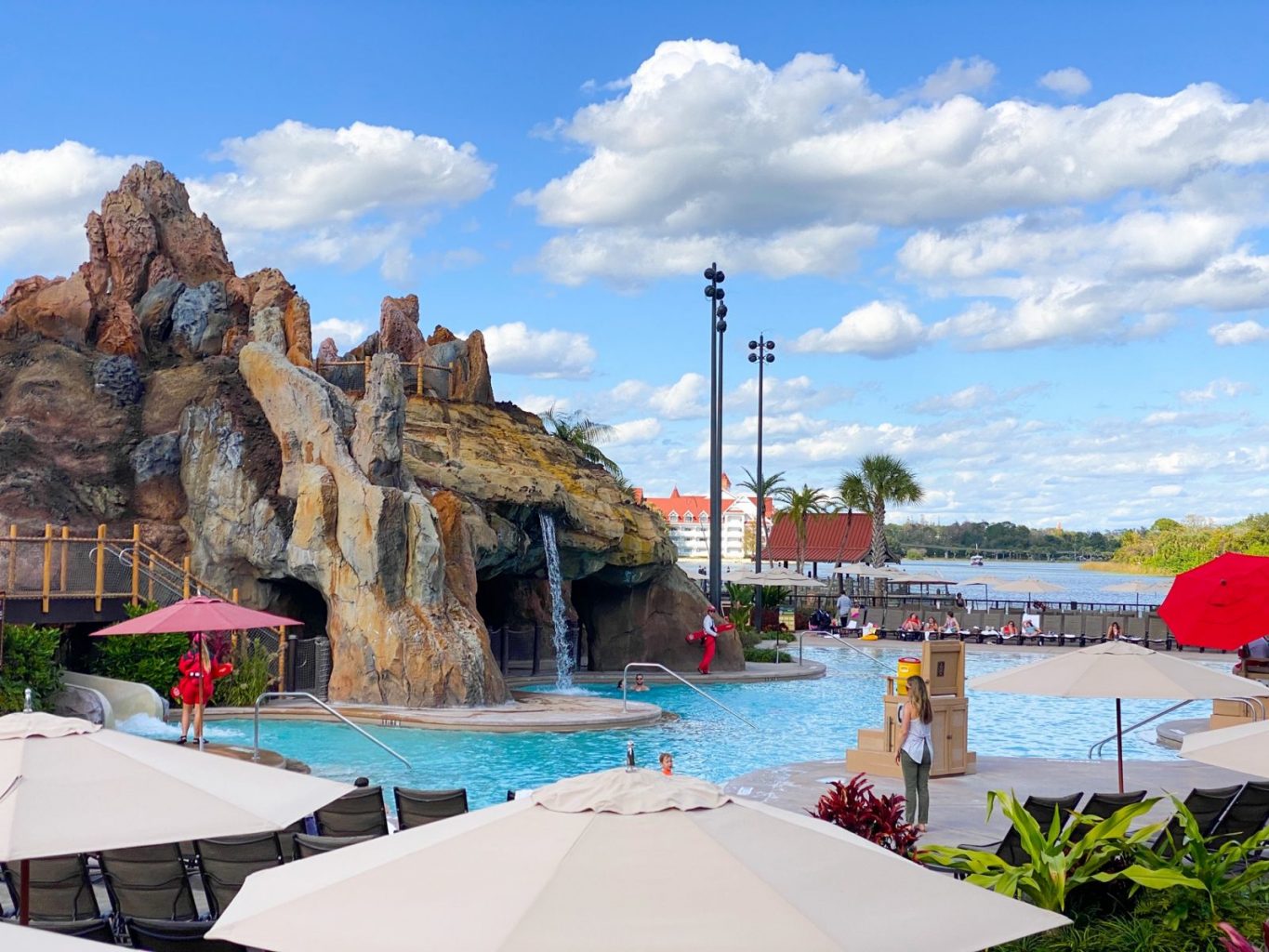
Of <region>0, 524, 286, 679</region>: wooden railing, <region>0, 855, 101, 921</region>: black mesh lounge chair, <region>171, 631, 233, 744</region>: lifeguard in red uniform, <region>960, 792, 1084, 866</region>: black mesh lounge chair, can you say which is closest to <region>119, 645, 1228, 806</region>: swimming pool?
<region>171, 631, 233, 744</region>: lifeguard in red uniform

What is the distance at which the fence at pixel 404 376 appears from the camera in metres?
33.2

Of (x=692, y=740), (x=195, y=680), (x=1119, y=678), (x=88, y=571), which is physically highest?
(x=88, y=571)

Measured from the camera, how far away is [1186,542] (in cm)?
10975

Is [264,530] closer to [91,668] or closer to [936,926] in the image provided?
[91,668]

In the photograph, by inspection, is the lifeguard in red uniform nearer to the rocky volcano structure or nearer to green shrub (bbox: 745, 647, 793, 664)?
the rocky volcano structure

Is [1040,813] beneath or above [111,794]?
beneath

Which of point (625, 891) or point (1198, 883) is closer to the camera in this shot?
point (625, 891)

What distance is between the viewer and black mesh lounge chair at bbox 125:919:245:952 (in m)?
7.17

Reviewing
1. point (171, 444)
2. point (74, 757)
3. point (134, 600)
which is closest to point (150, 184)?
point (171, 444)

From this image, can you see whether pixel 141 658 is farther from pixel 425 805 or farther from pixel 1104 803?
pixel 1104 803

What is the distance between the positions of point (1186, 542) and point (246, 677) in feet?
324

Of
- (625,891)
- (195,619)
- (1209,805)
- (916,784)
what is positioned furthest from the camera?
(195,619)

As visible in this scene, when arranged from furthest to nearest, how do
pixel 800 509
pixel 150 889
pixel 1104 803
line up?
pixel 800 509 → pixel 1104 803 → pixel 150 889

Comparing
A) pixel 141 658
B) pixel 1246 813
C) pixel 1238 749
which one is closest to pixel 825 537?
pixel 141 658
